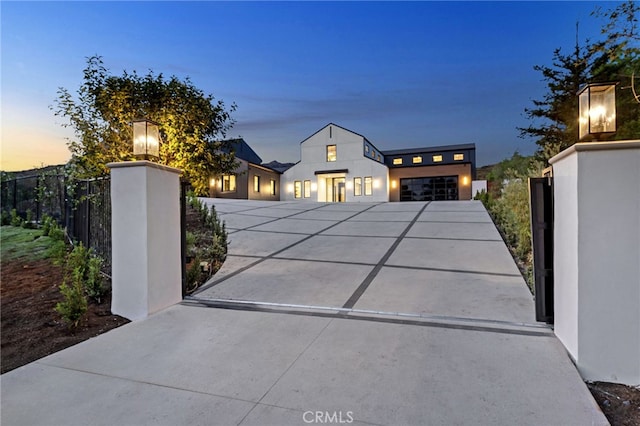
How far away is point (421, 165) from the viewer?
953 inches

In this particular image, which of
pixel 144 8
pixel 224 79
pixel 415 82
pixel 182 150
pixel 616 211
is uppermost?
pixel 415 82

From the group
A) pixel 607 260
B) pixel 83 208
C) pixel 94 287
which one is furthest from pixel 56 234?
pixel 607 260

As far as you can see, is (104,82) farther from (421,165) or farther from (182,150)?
(421,165)

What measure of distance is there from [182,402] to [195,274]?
234cm

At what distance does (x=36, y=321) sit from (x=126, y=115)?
2.70m

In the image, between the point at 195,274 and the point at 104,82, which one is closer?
the point at 195,274

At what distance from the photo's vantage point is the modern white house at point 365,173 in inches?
837

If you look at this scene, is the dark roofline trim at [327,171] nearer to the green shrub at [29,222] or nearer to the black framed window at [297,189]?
the black framed window at [297,189]

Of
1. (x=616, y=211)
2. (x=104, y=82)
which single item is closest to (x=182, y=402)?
(x=616, y=211)

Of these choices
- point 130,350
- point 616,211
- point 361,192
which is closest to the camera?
point 616,211

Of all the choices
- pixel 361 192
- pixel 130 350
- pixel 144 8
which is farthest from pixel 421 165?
pixel 130 350

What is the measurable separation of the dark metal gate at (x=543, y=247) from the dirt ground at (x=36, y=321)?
3678 millimetres

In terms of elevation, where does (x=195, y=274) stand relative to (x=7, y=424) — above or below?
above

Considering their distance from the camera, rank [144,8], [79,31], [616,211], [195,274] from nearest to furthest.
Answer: [616,211]
[195,274]
[79,31]
[144,8]
